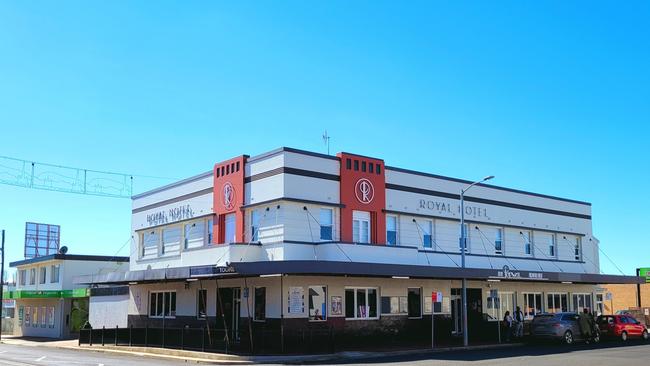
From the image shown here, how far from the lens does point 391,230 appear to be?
109 ft

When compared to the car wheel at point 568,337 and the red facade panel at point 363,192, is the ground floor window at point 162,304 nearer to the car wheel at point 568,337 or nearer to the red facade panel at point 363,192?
the red facade panel at point 363,192

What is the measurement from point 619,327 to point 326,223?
17399mm

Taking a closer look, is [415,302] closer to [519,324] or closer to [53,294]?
[519,324]

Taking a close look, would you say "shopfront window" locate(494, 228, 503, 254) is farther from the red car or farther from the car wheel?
the car wheel

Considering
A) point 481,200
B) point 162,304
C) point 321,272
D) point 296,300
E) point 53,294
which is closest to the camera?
point 321,272

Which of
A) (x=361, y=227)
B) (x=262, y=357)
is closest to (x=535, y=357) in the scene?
(x=262, y=357)

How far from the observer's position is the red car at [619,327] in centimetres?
3569

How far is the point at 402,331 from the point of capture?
31359 millimetres

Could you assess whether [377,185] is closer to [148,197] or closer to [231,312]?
[231,312]

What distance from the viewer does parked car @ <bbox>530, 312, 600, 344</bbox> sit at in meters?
32.0

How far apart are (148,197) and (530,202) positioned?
2301 centimetres

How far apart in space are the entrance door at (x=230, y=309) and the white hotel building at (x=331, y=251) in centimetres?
7

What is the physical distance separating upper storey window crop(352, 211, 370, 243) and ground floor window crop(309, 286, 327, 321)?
3733mm

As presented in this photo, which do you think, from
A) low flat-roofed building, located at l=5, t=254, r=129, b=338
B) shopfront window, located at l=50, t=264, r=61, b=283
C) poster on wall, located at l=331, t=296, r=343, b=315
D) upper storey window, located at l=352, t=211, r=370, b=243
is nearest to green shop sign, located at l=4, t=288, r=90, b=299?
low flat-roofed building, located at l=5, t=254, r=129, b=338
